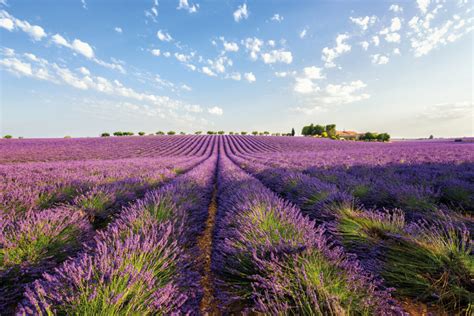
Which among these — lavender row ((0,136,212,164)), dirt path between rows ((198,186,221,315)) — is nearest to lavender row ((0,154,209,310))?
dirt path between rows ((198,186,221,315))

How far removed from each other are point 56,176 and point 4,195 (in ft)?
5.27

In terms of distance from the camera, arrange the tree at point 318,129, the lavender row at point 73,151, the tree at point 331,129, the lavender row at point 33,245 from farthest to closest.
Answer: the tree at point 318,129
the tree at point 331,129
the lavender row at point 73,151
the lavender row at point 33,245

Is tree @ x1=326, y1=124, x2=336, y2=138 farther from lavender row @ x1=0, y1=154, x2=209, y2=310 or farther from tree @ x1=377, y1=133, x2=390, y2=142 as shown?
lavender row @ x1=0, y1=154, x2=209, y2=310

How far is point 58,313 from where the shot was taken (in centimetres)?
99

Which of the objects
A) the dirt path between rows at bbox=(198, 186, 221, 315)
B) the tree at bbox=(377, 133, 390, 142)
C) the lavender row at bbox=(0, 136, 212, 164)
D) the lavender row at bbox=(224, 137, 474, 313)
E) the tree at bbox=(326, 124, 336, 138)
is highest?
the tree at bbox=(326, 124, 336, 138)

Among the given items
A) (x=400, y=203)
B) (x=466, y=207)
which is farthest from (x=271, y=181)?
(x=466, y=207)

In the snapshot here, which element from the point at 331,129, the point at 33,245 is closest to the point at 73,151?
the point at 33,245

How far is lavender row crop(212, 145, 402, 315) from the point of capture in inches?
40.8

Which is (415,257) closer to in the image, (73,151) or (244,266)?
(244,266)

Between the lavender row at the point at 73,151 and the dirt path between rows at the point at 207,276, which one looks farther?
the lavender row at the point at 73,151

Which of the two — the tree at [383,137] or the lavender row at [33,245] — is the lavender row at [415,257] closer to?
the lavender row at [33,245]

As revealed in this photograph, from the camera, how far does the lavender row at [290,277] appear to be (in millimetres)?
1036

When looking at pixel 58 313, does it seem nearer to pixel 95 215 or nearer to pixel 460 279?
pixel 95 215

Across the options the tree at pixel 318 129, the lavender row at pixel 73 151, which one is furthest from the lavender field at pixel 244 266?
the tree at pixel 318 129
